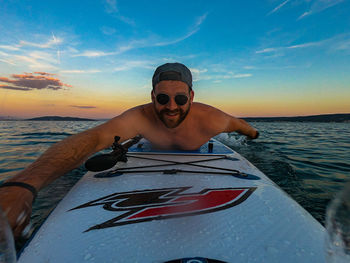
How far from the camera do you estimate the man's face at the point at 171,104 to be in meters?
2.55

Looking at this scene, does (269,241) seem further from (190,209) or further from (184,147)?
(184,147)

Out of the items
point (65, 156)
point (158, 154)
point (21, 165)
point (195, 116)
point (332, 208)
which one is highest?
point (195, 116)

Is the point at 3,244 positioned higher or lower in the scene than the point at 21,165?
higher

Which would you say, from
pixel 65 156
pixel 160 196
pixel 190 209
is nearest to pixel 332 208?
pixel 190 209

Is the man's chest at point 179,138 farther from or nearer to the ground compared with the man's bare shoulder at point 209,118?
nearer to the ground

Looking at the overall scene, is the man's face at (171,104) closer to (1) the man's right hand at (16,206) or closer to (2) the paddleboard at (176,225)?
(2) the paddleboard at (176,225)

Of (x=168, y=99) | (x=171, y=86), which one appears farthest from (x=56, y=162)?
(x=171, y=86)

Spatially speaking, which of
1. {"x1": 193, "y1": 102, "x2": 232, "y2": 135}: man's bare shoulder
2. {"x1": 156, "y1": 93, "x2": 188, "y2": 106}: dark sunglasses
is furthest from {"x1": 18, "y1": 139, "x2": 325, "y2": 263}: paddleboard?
{"x1": 193, "y1": 102, "x2": 232, "y2": 135}: man's bare shoulder

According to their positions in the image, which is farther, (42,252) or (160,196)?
(160,196)

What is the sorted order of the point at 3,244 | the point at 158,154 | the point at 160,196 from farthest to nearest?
1. the point at 158,154
2. the point at 160,196
3. the point at 3,244

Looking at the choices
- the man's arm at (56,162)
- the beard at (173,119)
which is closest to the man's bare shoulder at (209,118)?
the beard at (173,119)

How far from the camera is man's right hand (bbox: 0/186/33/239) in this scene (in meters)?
0.84

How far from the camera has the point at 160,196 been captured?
1.36 meters

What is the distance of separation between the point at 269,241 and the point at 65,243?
99 cm
